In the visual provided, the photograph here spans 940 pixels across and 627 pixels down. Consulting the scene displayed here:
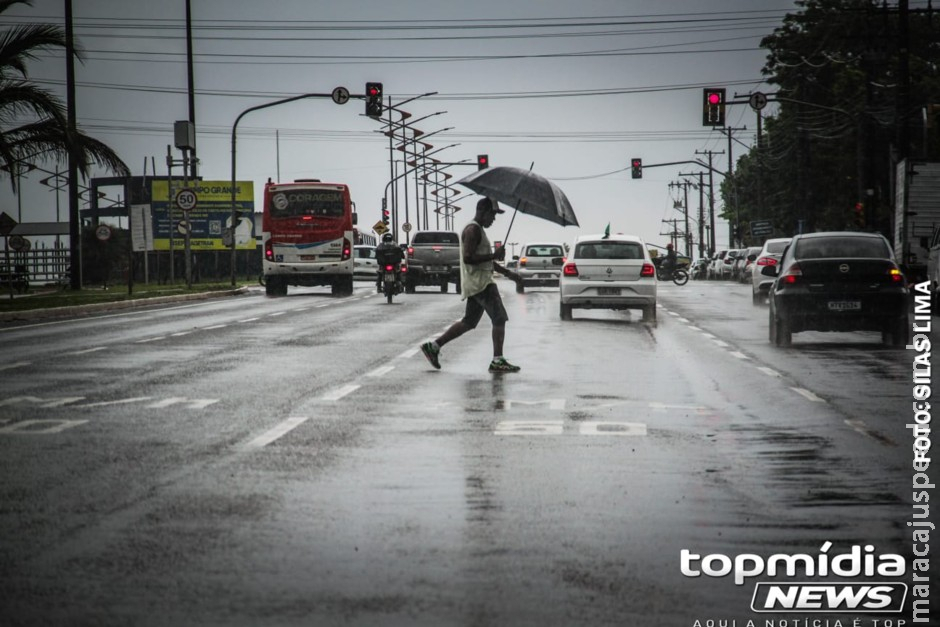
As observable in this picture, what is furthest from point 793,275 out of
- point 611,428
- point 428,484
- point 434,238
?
point 434,238

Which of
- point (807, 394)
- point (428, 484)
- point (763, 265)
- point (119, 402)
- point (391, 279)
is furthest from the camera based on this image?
point (391, 279)

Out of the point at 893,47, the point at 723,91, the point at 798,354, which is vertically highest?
the point at 893,47

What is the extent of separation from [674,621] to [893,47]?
74530mm

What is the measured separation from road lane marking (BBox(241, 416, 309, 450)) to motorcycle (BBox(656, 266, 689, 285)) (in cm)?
5170

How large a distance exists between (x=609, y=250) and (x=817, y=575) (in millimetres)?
22378

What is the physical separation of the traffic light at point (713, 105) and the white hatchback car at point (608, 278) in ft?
41.7

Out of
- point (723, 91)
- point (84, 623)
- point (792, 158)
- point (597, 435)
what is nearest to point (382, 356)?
point (597, 435)

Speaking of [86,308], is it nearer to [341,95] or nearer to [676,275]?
[341,95]

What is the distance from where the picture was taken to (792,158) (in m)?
90.4

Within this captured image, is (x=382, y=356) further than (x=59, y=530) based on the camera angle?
Yes

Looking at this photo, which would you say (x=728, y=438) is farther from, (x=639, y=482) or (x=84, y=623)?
(x=84, y=623)

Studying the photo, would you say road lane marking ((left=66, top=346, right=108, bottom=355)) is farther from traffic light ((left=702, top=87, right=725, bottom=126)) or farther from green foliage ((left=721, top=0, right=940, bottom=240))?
green foliage ((left=721, top=0, right=940, bottom=240))

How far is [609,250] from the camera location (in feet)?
93.0

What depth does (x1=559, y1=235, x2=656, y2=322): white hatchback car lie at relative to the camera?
27875 mm
